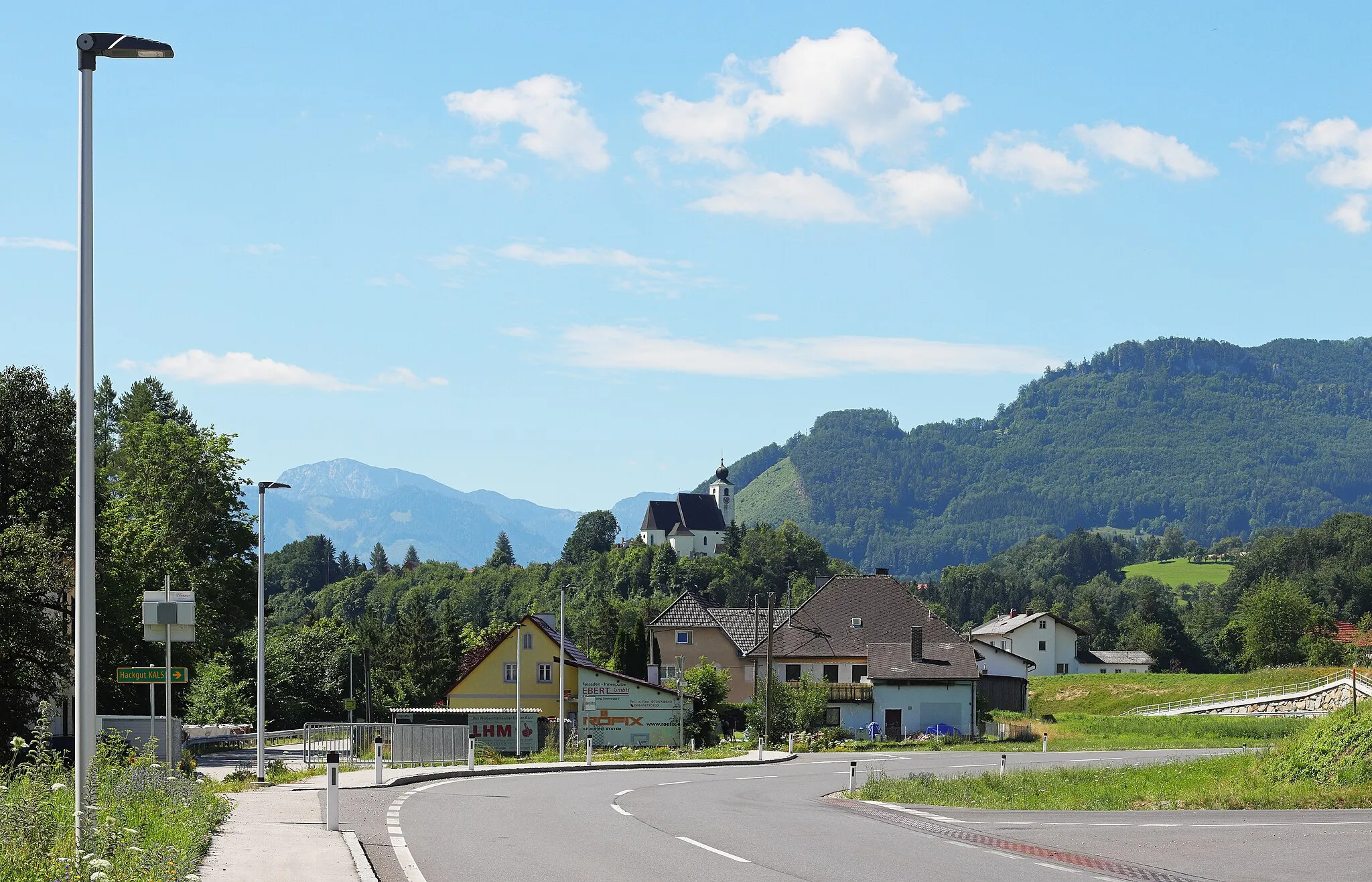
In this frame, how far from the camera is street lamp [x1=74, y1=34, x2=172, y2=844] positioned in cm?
1170

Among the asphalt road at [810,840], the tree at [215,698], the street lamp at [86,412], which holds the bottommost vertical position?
the tree at [215,698]

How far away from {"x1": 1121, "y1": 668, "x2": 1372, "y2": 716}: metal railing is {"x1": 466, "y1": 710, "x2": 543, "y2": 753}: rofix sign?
40.9 m

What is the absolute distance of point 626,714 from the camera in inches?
2507

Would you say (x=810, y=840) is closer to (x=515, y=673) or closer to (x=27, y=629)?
(x=27, y=629)

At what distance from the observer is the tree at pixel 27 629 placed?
117 ft

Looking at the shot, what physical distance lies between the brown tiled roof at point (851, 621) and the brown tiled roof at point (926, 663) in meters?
1.71

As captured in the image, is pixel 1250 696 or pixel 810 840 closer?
pixel 810 840

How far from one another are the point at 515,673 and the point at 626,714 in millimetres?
9156

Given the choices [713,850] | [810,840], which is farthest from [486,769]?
[713,850]

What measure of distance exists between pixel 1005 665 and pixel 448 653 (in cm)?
4095

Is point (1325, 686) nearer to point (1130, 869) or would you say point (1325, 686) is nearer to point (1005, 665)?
point (1005, 665)

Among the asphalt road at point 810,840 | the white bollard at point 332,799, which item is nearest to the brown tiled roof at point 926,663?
the asphalt road at point 810,840

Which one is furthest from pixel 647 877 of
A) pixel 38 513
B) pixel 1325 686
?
pixel 1325 686

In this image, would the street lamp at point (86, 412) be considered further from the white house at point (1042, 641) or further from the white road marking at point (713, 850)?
the white house at point (1042, 641)
